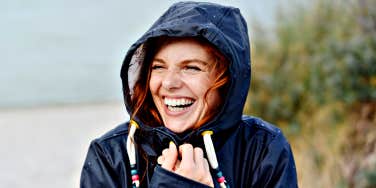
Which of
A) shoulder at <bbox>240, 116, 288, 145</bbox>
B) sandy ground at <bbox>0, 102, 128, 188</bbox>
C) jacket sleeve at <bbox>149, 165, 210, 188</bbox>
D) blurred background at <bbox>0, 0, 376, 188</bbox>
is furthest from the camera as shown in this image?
sandy ground at <bbox>0, 102, 128, 188</bbox>

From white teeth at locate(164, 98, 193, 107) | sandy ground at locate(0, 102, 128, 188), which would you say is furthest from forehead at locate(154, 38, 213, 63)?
sandy ground at locate(0, 102, 128, 188)

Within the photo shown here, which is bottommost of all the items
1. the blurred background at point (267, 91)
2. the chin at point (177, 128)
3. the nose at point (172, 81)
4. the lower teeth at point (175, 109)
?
the blurred background at point (267, 91)

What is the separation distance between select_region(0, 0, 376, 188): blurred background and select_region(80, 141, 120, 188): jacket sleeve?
8.54 feet

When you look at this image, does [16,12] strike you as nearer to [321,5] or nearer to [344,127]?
[321,5]

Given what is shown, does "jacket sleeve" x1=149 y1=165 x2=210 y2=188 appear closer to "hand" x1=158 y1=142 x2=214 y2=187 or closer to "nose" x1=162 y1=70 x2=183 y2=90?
"hand" x1=158 y1=142 x2=214 y2=187

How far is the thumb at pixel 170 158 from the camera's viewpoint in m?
2.20

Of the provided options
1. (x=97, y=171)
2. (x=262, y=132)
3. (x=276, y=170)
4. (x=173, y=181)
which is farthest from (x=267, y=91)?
(x=173, y=181)

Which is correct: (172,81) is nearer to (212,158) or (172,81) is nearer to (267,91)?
(212,158)

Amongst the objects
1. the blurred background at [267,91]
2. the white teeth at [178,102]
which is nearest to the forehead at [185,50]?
the white teeth at [178,102]

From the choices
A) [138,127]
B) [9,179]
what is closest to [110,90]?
[9,179]

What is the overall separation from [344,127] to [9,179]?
308 cm

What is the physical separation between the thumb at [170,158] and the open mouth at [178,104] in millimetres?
148

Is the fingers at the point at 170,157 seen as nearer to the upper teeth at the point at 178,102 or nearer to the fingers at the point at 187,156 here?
the fingers at the point at 187,156

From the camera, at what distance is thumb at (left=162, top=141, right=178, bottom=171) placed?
2195mm
